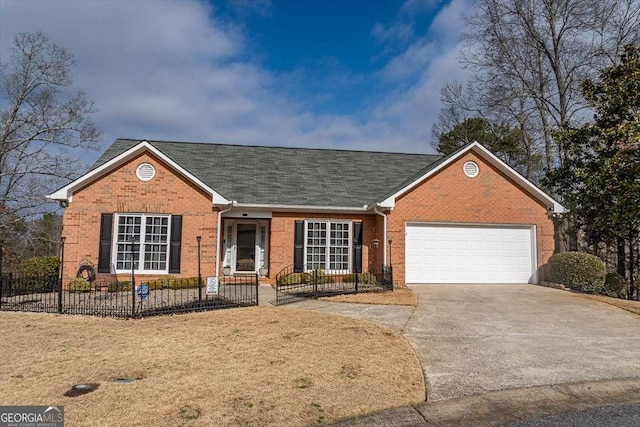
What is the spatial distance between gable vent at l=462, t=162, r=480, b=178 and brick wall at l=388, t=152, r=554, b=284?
0.48ft

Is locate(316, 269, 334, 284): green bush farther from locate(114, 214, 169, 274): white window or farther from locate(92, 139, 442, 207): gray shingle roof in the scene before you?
locate(114, 214, 169, 274): white window

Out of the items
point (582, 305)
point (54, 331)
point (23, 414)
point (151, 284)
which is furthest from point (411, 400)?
point (151, 284)

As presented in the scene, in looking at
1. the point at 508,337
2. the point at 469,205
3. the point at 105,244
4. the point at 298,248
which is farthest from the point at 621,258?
the point at 105,244

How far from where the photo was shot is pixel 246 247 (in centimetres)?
Answer: 1728

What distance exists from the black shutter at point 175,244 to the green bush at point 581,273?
13957mm

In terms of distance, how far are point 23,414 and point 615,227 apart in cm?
1891

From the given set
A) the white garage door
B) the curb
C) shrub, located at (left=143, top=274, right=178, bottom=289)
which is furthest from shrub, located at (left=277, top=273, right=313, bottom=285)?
the curb

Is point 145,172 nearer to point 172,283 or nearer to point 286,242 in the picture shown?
point 172,283

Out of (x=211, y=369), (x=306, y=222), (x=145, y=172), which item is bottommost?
(x=211, y=369)

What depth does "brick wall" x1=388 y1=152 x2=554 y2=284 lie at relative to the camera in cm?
1625

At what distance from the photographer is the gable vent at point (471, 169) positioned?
16.8 m

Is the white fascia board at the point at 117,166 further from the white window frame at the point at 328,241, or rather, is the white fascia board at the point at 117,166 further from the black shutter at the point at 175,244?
the white window frame at the point at 328,241

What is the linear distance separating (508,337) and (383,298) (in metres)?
4.52

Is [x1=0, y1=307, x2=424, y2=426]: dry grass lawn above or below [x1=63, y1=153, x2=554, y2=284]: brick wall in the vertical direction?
below
